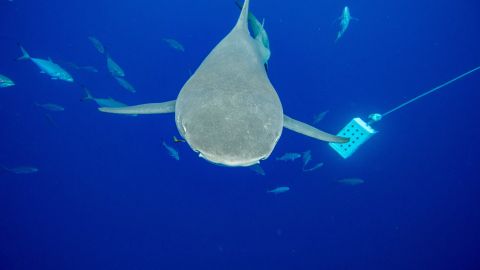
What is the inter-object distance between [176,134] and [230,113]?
10938 millimetres

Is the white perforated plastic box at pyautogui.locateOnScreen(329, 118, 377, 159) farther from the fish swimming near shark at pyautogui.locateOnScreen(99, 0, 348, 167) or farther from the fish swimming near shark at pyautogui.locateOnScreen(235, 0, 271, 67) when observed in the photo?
the fish swimming near shark at pyautogui.locateOnScreen(99, 0, 348, 167)

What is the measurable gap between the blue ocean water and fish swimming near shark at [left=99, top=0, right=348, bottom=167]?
913 cm

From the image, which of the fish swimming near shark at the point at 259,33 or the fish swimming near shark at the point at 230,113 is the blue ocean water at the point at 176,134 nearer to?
the fish swimming near shark at the point at 259,33

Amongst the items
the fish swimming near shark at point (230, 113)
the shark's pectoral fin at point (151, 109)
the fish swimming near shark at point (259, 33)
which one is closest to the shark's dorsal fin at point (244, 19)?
the fish swimming near shark at point (259, 33)

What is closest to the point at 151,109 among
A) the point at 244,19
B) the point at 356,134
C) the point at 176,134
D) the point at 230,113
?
the point at 230,113

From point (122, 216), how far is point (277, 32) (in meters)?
11.7

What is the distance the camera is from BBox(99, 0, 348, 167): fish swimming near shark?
2.22 m

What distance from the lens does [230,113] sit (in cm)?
249

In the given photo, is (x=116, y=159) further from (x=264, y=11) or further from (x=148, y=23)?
(x=264, y=11)

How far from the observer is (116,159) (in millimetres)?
14086

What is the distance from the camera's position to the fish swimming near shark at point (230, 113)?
2225mm

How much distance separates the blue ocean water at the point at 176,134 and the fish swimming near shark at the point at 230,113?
9.13 metres

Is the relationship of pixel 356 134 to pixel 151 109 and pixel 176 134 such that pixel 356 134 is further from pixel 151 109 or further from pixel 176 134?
pixel 176 134

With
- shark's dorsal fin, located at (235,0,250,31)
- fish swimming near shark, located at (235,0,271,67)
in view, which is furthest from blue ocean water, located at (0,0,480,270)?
shark's dorsal fin, located at (235,0,250,31)
